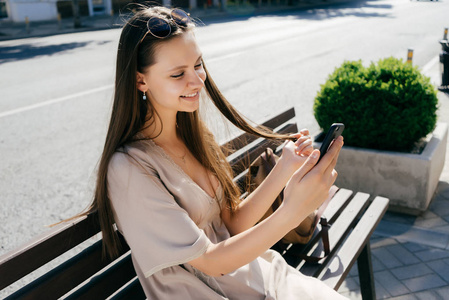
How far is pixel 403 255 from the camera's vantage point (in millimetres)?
3543

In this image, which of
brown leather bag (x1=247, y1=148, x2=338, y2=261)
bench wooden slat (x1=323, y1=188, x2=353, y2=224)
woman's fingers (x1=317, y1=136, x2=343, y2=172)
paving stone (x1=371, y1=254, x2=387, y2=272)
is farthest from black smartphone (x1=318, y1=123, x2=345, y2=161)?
paving stone (x1=371, y1=254, x2=387, y2=272)

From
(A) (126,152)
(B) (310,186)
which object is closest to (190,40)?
(A) (126,152)

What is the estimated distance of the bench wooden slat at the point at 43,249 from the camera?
1.60 m

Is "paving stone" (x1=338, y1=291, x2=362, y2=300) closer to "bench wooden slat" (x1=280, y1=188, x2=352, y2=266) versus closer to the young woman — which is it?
"bench wooden slat" (x1=280, y1=188, x2=352, y2=266)

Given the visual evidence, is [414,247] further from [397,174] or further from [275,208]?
[275,208]

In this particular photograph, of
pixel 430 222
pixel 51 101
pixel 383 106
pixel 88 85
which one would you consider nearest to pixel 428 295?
pixel 430 222

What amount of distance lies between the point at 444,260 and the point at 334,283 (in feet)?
4.69

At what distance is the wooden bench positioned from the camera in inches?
66.2

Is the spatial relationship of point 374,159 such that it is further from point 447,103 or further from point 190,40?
point 447,103

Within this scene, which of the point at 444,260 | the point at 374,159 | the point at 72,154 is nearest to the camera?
the point at 444,260

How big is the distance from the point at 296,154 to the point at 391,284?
1.57m

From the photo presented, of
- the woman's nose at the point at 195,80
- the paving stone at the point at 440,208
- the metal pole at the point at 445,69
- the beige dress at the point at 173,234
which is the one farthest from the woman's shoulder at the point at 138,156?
the metal pole at the point at 445,69

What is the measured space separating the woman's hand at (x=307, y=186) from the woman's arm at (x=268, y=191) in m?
0.42

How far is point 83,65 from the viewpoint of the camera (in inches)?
469
